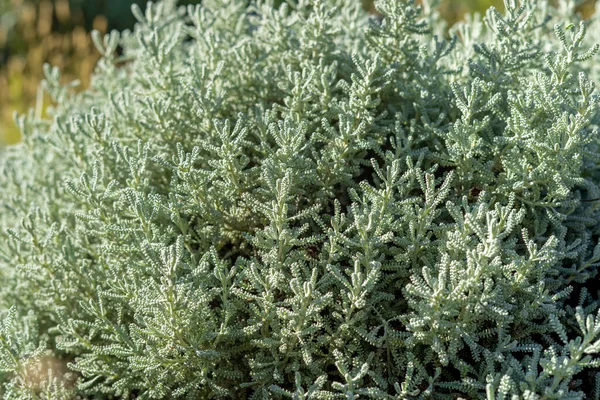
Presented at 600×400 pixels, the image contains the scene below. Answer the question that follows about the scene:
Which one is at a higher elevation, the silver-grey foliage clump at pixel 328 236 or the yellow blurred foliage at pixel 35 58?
the yellow blurred foliage at pixel 35 58

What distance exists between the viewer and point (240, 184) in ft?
7.65

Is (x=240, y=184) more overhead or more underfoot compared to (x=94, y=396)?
more overhead

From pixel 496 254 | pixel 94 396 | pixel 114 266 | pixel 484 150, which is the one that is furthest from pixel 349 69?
pixel 94 396

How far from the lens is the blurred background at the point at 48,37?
659cm

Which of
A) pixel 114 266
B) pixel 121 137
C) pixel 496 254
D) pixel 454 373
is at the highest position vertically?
pixel 121 137

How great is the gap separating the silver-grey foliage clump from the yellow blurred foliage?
3.76 m

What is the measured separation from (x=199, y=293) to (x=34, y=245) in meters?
0.87

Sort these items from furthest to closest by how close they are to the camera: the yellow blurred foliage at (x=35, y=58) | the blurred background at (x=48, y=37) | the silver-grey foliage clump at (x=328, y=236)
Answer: the blurred background at (x=48, y=37)
the yellow blurred foliage at (x=35, y=58)
the silver-grey foliage clump at (x=328, y=236)

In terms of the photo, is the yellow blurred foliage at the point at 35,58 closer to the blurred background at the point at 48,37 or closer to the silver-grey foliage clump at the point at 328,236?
the blurred background at the point at 48,37

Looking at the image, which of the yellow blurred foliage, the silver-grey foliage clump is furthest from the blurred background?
the silver-grey foliage clump

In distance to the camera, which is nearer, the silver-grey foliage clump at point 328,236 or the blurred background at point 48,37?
the silver-grey foliage clump at point 328,236

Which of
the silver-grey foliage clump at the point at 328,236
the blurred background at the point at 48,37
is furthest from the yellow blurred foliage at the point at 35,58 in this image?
the silver-grey foliage clump at the point at 328,236

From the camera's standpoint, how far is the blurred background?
21.6 feet

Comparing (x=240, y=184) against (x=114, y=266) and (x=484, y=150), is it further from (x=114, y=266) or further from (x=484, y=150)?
(x=484, y=150)
